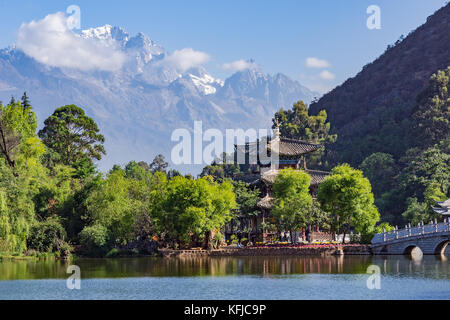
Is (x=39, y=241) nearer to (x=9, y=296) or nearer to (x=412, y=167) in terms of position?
(x=9, y=296)

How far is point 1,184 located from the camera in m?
39.9

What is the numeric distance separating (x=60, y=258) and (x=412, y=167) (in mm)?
31864

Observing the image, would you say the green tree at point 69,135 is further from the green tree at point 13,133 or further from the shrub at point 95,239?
the shrub at point 95,239

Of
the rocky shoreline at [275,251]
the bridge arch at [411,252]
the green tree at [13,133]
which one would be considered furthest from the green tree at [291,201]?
the green tree at [13,133]

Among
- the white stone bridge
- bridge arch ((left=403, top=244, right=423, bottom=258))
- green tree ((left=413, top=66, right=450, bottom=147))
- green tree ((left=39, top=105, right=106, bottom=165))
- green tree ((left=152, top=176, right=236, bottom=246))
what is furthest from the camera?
green tree ((left=413, top=66, right=450, bottom=147))

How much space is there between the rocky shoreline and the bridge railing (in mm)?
1022

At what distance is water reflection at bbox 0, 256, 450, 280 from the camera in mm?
32031

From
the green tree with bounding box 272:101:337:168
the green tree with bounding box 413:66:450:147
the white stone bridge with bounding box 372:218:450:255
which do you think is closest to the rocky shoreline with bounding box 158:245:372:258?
the white stone bridge with bounding box 372:218:450:255

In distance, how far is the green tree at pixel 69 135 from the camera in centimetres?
6284

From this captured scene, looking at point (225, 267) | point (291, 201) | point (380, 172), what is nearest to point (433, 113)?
point (380, 172)

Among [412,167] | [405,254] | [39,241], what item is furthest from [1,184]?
[412,167]

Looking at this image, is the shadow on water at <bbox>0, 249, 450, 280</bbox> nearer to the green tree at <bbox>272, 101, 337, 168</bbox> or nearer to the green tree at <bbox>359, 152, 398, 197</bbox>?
the green tree at <bbox>359, 152, 398, 197</bbox>

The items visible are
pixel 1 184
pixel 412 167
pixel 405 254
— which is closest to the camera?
pixel 1 184

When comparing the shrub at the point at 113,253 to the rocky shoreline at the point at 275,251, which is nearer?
the rocky shoreline at the point at 275,251
